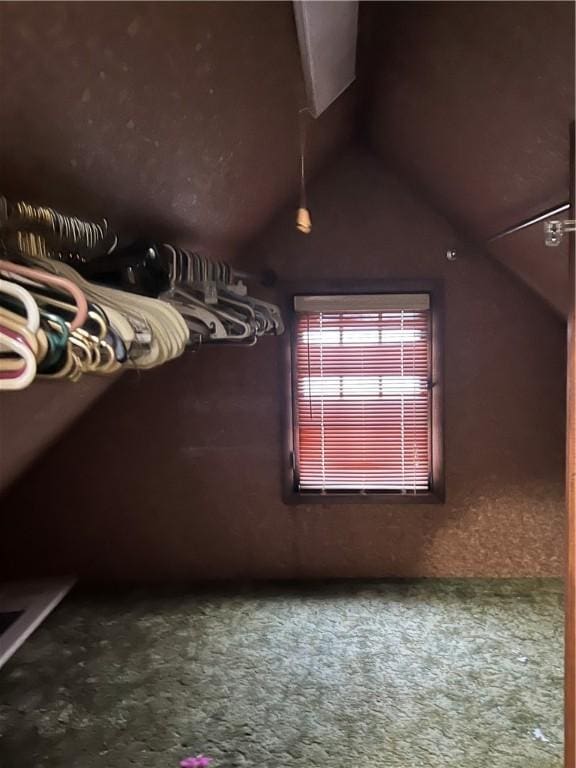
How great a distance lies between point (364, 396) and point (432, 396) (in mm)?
309

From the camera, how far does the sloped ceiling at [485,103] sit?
1.12m

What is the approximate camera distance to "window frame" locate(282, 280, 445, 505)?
2.87 m

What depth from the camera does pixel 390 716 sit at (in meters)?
1.98

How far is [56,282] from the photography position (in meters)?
0.85

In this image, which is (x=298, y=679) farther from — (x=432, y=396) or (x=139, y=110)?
(x=139, y=110)

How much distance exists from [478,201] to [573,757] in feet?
5.43

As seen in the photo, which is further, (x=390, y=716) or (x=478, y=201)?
(x=478, y=201)

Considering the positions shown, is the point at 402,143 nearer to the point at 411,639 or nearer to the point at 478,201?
the point at 478,201

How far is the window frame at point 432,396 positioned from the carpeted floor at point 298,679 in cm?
40

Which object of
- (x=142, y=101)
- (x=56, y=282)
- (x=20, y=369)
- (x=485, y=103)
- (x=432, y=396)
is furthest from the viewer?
(x=432, y=396)

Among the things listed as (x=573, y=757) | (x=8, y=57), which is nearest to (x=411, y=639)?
(x=573, y=757)

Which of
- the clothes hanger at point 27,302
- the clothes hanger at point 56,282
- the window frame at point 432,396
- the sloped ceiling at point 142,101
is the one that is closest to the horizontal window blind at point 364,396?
the window frame at point 432,396

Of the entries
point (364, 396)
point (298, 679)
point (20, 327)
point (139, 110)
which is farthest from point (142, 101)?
point (364, 396)

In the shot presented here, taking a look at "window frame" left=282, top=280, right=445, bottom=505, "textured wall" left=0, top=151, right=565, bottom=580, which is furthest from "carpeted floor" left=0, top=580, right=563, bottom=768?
"window frame" left=282, top=280, right=445, bottom=505
